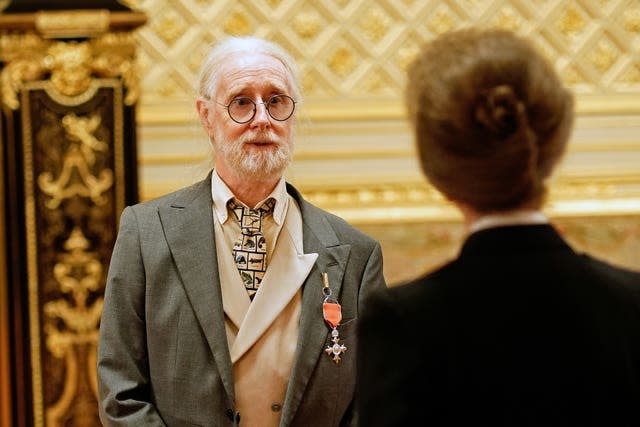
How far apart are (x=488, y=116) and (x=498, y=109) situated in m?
0.02

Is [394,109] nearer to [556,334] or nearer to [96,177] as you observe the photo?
[96,177]

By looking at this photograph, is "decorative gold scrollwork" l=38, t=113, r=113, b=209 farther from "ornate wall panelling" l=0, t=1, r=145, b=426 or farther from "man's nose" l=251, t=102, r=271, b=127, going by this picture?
"man's nose" l=251, t=102, r=271, b=127

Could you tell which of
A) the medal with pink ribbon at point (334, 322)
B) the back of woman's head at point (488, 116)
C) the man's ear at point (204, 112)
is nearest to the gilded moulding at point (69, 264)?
the man's ear at point (204, 112)

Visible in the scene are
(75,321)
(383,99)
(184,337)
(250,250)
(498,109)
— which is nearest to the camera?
(498,109)

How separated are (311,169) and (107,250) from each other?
123 cm

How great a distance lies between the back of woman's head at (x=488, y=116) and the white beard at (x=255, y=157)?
86 cm

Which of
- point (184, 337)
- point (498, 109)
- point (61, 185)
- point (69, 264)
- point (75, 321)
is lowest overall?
point (75, 321)

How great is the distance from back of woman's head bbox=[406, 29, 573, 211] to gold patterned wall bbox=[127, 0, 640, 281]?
294cm

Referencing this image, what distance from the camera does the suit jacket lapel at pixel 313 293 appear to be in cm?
204

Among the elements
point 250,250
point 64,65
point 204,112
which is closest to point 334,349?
point 250,250

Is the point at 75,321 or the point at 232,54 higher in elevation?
the point at 232,54

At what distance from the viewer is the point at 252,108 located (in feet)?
7.13

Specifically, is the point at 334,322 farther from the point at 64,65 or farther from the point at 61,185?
the point at 64,65

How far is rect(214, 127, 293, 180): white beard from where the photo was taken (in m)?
2.14
